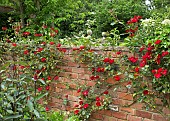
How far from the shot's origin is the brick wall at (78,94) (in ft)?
8.43

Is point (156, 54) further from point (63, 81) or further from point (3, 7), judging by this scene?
point (3, 7)

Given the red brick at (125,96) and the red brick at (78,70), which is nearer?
the red brick at (125,96)

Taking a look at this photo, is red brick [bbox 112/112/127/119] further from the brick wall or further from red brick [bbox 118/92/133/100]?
red brick [bbox 118/92/133/100]

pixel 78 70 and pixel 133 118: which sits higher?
pixel 78 70

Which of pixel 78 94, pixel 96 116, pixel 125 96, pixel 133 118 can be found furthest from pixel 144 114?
pixel 78 94

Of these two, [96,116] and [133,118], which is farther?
A: [96,116]

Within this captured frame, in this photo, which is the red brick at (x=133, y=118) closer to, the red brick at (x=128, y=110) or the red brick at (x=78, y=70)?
the red brick at (x=128, y=110)

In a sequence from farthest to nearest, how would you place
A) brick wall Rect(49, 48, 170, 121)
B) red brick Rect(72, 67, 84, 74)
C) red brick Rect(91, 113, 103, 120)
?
1. red brick Rect(72, 67, 84, 74)
2. red brick Rect(91, 113, 103, 120)
3. brick wall Rect(49, 48, 170, 121)

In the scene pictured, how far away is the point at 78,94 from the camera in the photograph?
123 inches

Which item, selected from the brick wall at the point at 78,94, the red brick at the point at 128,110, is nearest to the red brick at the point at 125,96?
the brick wall at the point at 78,94

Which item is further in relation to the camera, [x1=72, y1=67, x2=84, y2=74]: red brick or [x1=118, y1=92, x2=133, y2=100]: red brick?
[x1=72, y1=67, x2=84, y2=74]: red brick

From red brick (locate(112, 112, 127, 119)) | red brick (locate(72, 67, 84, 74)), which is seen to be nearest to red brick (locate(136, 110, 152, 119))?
red brick (locate(112, 112, 127, 119))

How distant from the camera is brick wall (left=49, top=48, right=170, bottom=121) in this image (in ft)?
8.43

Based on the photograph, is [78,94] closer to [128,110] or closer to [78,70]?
[78,70]
